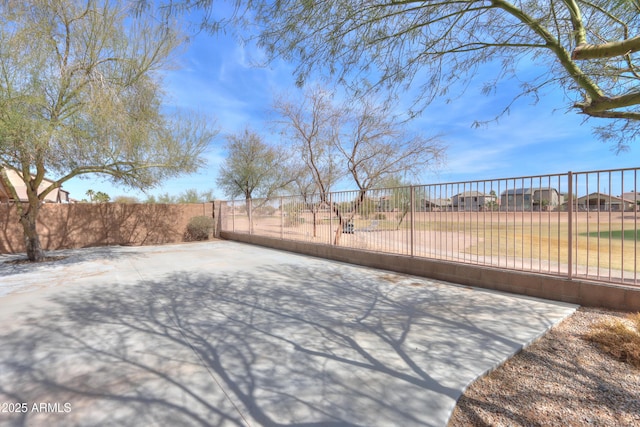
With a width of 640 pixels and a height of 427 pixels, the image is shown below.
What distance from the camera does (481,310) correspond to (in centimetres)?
402

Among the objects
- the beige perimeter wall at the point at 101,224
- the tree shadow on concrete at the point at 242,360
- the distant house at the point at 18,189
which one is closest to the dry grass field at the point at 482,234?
the tree shadow on concrete at the point at 242,360

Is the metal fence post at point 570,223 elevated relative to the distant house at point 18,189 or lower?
lower

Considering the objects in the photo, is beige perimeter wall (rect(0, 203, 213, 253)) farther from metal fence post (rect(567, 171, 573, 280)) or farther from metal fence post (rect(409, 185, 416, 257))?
metal fence post (rect(567, 171, 573, 280))

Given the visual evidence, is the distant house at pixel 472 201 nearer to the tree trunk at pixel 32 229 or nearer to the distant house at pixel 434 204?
the distant house at pixel 434 204

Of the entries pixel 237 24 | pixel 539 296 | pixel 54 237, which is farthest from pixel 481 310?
pixel 54 237

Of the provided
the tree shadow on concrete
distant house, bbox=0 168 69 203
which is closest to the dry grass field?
the tree shadow on concrete

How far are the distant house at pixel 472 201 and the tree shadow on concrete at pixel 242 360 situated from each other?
182 centimetres

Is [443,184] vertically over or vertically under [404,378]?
over

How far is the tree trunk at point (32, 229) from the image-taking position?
818cm

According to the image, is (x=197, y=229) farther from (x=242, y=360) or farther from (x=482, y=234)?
(x=242, y=360)

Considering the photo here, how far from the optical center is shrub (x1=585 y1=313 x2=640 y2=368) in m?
2.71

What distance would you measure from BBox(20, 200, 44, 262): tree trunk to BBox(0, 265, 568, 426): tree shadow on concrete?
5414mm

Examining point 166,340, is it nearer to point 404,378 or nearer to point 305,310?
point 305,310

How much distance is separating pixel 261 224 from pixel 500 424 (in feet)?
33.3
